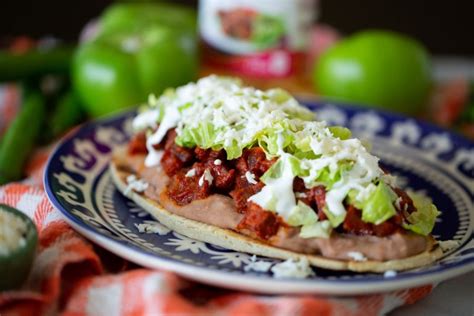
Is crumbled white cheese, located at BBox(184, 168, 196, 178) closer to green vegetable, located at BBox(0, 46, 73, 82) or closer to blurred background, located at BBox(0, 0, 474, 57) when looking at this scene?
green vegetable, located at BBox(0, 46, 73, 82)

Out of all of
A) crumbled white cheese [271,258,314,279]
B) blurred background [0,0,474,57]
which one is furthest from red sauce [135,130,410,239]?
blurred background [0,0,474,57]

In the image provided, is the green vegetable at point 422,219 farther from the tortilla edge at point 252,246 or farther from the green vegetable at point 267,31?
the green vegetable at point 267,31

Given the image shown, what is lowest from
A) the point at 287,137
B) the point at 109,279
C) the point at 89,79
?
the point at 89,79

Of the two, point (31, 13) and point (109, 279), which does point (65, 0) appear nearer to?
point (31, 13)

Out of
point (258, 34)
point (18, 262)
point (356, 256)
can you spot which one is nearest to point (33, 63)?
point (258, 34)

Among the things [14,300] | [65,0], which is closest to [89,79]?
[14,300]

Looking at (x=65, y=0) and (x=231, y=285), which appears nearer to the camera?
(x=231, y=285)

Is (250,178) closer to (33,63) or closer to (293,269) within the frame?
(293,269)
